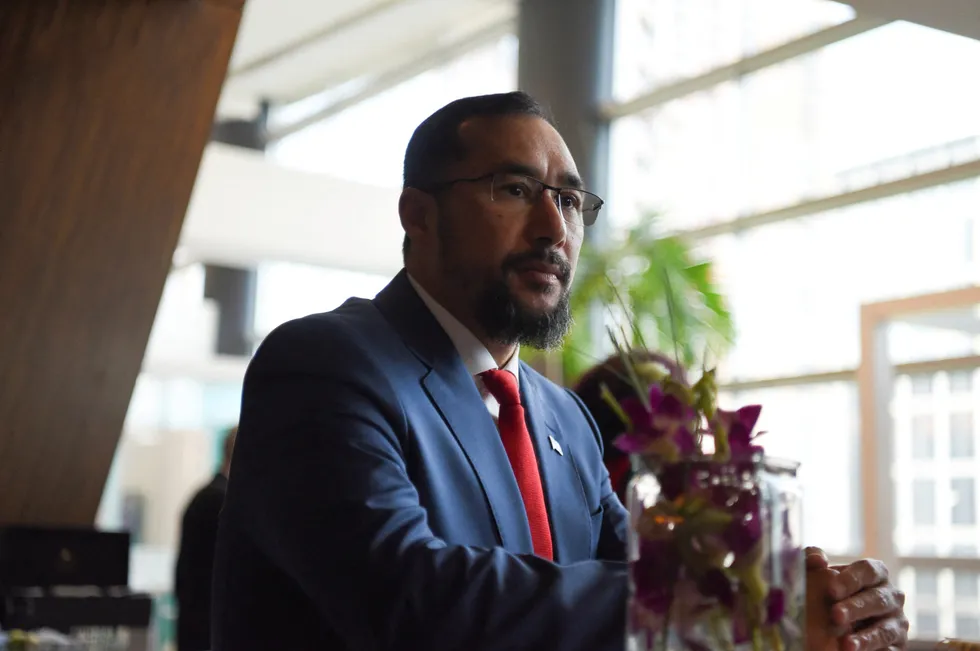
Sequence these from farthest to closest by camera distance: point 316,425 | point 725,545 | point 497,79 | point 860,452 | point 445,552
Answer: point 497,79 < point 860,452 < point 316,425 < point 445,552 < point 725,545

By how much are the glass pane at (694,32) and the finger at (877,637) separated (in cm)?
758

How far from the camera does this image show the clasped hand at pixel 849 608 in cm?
134

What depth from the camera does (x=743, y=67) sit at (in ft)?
30.3

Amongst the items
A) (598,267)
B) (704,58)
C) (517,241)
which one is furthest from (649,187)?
(517,241)

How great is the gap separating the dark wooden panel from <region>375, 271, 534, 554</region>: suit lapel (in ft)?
10.1

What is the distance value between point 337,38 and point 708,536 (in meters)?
13.4

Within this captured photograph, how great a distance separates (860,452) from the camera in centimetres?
803

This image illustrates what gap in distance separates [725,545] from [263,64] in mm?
14368

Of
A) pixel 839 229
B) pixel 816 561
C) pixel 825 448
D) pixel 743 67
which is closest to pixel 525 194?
pixel 816 561

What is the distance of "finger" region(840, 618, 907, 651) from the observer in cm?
134

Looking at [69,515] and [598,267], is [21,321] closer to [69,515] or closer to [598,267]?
[69,515]

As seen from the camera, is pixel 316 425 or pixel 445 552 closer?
pixel 445 552

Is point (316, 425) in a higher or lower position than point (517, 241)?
lower

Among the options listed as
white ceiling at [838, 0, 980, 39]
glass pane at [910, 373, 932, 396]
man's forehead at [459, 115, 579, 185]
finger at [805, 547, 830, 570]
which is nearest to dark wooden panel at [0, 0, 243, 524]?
white ceiling at [838, 0, 980, 39]
